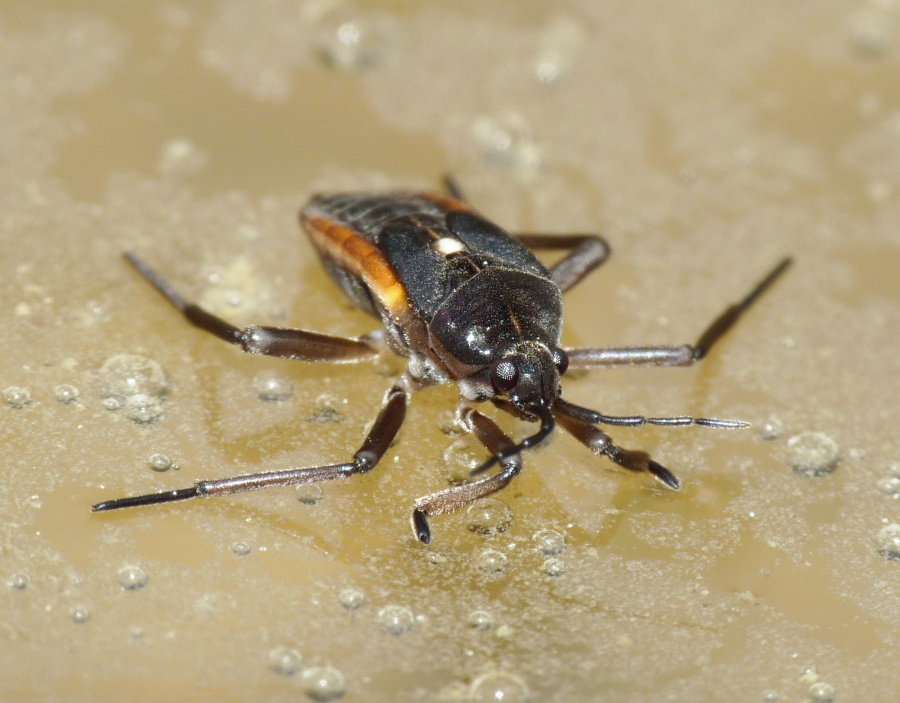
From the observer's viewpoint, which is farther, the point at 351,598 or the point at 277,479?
the point at 277,479

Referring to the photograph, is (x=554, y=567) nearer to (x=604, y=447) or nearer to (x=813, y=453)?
(x=604, y=447)

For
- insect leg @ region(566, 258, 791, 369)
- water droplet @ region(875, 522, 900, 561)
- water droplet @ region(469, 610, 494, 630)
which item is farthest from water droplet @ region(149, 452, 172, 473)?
water droplet @ region(875, 522, 900, 561)

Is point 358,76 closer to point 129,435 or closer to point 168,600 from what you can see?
point 129,435

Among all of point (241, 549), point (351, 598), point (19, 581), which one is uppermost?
point (351, 598)

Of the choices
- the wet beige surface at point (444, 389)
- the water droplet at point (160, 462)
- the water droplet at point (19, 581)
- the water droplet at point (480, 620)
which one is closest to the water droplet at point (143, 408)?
the wet beige surface at point (444, 389)

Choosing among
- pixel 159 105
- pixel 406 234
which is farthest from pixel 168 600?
pixel 159 105

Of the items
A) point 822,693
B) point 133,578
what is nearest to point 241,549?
point 133,578

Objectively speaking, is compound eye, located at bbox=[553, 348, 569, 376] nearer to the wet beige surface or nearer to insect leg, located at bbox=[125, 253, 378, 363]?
the wet beige surface

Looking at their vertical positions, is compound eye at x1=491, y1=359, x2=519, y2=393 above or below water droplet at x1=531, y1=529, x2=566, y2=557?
above
